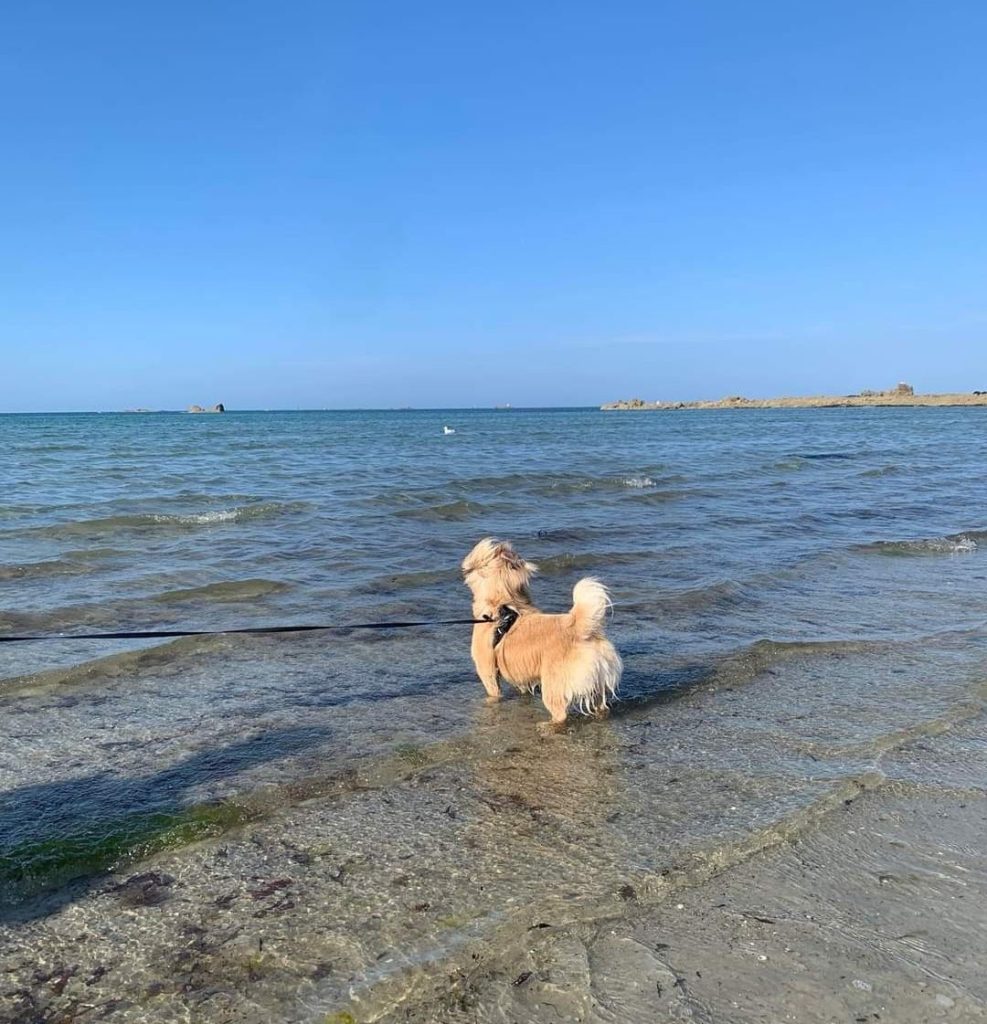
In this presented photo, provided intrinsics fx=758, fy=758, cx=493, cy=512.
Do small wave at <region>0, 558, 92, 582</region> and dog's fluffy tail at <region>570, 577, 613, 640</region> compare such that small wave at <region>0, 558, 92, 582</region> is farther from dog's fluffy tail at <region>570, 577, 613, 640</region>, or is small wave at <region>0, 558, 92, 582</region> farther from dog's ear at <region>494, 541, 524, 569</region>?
dog's fluffy tail at <region>570, 577, 613, 640</region>

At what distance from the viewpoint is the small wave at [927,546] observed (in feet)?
32.9

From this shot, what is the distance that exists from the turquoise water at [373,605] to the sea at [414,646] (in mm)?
31

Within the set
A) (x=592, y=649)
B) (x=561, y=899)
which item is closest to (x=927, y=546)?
(x=592, y=649)

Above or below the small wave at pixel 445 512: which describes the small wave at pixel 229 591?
below

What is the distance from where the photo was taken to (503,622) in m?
4.91

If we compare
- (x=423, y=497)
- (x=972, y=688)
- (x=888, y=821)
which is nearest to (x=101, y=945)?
(x=888, y=821)

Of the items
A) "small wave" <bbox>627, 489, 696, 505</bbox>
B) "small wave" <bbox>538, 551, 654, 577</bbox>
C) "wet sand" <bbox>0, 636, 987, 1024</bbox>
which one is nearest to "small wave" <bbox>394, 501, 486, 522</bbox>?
"small wave" <bbox>627, 489, 696, 505</bbox>

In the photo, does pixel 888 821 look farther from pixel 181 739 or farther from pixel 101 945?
pixel 181 739

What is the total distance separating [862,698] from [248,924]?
3.81 meters

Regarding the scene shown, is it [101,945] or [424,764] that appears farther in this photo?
[424,764]

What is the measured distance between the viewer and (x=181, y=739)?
4312mm

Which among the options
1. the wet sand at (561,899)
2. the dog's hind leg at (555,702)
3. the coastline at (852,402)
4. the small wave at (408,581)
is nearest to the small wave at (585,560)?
the small wave at (408,581)

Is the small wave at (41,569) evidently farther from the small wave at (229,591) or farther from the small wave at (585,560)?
the small wave at (585,560)

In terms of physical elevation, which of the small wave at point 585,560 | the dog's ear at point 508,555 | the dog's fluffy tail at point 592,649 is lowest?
the small wave at point 585,560
